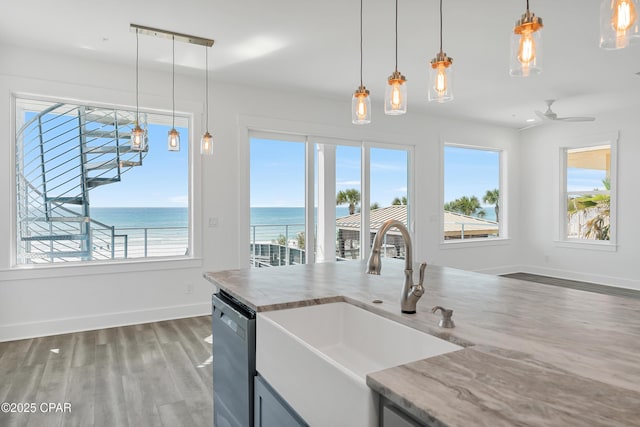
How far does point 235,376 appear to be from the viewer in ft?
5.72

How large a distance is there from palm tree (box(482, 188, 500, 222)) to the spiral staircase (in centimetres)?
596

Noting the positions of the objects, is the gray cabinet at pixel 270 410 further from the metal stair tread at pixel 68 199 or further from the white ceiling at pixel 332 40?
the metal stair tread at pixel 68 199

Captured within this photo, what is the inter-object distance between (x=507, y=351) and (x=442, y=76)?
4.16ft

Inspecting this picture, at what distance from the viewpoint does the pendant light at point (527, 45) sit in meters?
1.43

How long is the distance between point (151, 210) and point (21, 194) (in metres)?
13.1

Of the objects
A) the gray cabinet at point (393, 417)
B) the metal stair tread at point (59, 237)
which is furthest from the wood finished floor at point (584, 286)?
the metal stair tread at point (59, 237)

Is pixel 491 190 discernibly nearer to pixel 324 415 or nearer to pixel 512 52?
pixel 512 52

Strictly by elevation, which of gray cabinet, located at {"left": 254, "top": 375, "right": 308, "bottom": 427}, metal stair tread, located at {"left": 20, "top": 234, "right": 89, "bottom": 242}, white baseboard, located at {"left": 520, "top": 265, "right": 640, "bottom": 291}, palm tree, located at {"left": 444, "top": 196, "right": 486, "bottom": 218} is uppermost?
palm tree, located at {"left": 444, "top": 196, "right": 486, "bottom": 218}

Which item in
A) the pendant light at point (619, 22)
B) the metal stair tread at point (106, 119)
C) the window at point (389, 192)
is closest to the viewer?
the pendant light at point (619, 22)

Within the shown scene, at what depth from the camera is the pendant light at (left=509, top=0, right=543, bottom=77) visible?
Answer: 1430 millimetres

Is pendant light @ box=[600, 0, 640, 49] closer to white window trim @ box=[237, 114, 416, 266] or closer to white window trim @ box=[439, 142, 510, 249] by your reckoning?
white window trim @ box=[237, 114, 416, 266]

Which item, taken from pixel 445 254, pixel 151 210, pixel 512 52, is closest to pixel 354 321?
pixel 512 52

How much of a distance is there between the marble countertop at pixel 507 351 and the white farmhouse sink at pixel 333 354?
0.05 metres
